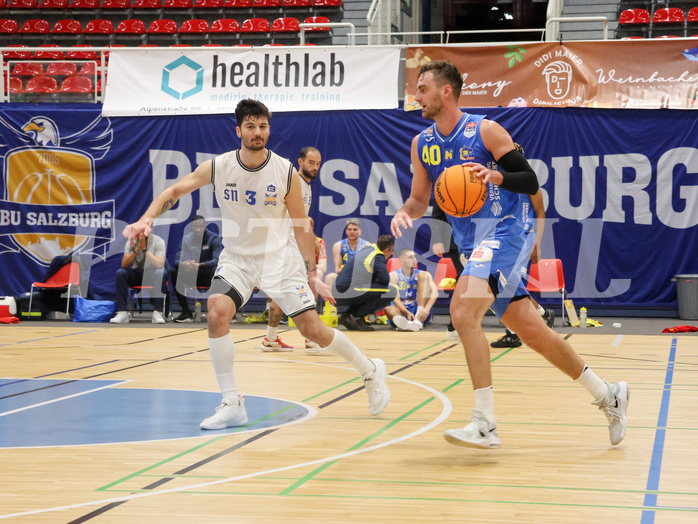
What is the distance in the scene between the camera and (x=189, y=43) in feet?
61.8

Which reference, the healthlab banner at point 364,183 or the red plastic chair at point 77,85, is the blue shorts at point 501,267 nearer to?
the healthlab banner at point 364,183

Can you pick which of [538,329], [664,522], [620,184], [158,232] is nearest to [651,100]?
Result: [620,184]

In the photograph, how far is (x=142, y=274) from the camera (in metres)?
13.8

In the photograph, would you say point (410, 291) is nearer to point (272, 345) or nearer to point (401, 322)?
point (401, 322)

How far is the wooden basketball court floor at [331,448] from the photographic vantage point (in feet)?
11.5

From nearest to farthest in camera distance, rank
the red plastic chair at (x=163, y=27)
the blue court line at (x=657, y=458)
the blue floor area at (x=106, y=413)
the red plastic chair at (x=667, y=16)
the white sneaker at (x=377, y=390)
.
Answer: the blue court line at (x=657, y=458), the blue floor area at (x=106, y=413), the white sneaker at (x=377, y=390), the red plastic chair at (x=667, y=16), the red plastic chair at (x=163, y=27)

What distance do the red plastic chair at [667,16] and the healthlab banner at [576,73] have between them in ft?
13.0

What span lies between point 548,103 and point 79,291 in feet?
28.0

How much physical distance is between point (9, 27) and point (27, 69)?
366cm

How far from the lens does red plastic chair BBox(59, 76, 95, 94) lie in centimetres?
1491

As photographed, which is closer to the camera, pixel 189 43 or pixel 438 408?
pixel 438 408

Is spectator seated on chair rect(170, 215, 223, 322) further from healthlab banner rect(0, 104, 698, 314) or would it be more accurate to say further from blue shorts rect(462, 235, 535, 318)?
blue shorts rect(462, 235, 535, 318)

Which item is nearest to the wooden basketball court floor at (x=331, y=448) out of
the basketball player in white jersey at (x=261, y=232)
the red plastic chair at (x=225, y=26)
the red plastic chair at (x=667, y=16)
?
the basketball player in white jersey at (x=261, y=232)

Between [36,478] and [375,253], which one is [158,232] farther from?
[36,478]
